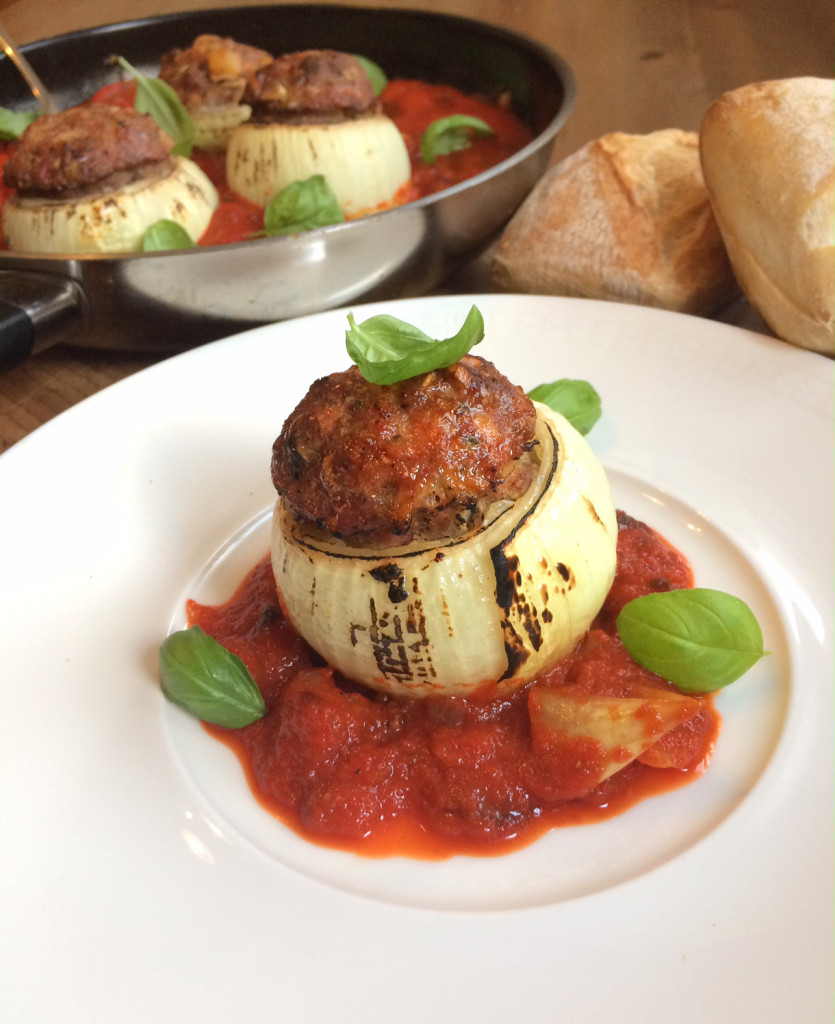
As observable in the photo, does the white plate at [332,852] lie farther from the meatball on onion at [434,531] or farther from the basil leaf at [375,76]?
the basil leaf at [375,76]

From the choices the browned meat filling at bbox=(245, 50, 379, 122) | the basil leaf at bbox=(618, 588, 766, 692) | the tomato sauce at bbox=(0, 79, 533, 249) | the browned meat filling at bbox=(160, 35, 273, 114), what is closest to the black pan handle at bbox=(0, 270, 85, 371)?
the tomato sauce at bbox=(0, 79, 533, 249)

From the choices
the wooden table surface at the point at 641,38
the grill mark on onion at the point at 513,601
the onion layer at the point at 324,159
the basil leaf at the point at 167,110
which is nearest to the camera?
the grill mark on onion at the point at 513,601

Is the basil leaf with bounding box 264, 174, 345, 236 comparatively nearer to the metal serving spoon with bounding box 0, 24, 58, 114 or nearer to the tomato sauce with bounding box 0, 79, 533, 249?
the tomato sauce with bounding box 0, 79, 533, 249

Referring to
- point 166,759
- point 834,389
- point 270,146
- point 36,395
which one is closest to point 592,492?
point 834,389

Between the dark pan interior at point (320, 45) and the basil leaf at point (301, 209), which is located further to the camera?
the dark pan interior at point (320, 45)

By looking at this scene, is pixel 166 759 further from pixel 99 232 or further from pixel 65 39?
pixel 65 39

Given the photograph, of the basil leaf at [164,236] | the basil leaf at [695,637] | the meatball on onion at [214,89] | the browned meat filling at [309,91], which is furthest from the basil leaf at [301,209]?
the basil leaf at [695,637]
